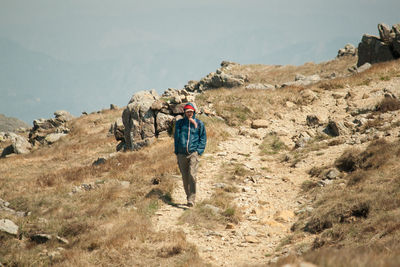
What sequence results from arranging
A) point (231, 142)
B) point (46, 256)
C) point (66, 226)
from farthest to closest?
1. point (231, 142)
2. point (66, 226)
3. point (46, 256)

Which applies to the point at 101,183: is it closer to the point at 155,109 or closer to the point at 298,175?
the point at 155,109

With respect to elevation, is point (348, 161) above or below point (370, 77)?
below

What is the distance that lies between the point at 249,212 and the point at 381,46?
29559 mm

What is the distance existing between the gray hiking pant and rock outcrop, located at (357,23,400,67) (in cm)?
2858

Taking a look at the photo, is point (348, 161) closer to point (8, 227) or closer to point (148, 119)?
point (8, 227)

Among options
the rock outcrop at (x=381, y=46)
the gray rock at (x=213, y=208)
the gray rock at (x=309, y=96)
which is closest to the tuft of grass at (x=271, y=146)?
the gray rock at (x=309, y=96)

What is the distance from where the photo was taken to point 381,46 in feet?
102

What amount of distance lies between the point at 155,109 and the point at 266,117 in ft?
27.0

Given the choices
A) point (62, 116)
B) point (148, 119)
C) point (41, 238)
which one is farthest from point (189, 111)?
point (62, 116)

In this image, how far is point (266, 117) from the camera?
2219 cm

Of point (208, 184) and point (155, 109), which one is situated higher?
point (155, 109)

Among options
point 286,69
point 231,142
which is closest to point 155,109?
point 231,142

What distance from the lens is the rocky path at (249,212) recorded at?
7.35 meters

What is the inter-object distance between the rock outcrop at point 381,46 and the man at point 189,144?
92.4 feet
